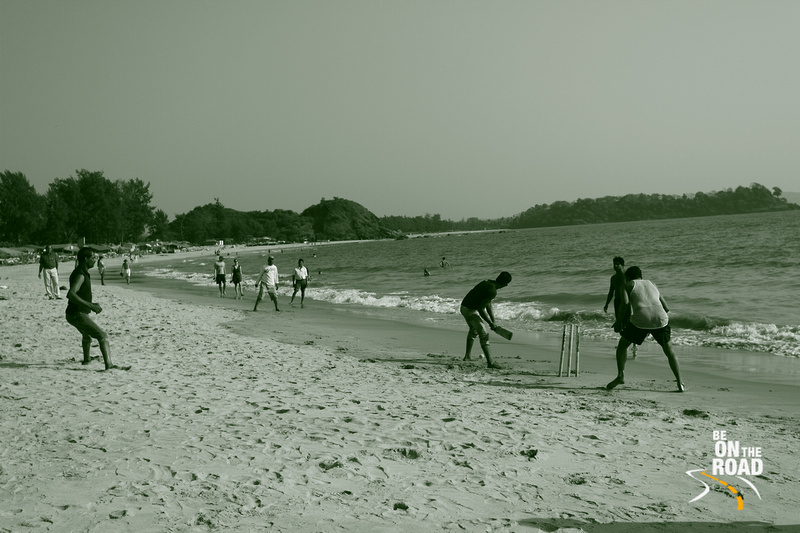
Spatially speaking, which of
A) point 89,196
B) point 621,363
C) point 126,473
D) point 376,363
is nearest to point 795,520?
point 621,363

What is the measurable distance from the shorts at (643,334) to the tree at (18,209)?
8659cm

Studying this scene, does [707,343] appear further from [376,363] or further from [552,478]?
[552,478]

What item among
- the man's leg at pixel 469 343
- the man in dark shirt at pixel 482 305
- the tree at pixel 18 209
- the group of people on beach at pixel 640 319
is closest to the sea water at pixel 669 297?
the man's leg at pixel 469 343

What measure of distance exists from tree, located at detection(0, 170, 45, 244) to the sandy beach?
263 ft

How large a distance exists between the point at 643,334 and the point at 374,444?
433 centimetres

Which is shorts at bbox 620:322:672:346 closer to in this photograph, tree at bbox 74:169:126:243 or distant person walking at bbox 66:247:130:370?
distant person walking at bbox 66:247:130:370

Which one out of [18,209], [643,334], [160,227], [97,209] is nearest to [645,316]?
[643,334]

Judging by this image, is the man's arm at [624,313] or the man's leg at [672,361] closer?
the man's leg at [672,361]

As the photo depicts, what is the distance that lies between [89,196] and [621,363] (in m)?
96.4

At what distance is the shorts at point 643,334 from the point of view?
788cm

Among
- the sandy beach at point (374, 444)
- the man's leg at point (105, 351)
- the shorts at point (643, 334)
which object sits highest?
the shorts at point (643, 334)

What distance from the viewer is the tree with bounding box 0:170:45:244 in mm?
77125

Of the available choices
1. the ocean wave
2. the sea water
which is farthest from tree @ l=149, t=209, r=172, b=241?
the ocean wave

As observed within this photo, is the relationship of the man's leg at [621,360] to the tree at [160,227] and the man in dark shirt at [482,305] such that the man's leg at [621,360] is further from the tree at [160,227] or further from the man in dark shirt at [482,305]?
the tree at [160,227]
